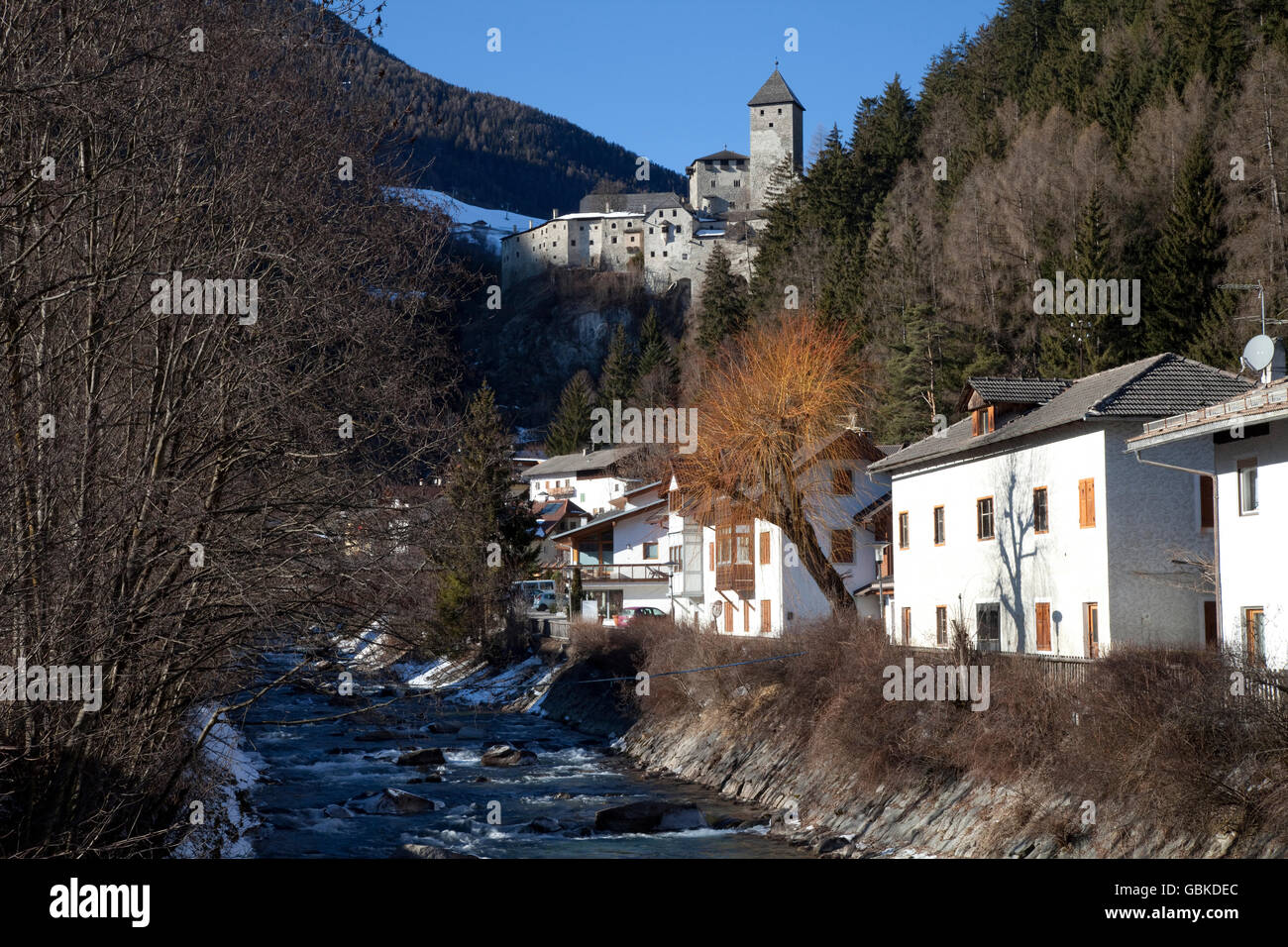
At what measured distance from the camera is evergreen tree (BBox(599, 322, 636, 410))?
343 ft

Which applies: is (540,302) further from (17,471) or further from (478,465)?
(17,471)

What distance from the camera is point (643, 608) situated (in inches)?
2329

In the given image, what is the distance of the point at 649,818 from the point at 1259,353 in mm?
15499

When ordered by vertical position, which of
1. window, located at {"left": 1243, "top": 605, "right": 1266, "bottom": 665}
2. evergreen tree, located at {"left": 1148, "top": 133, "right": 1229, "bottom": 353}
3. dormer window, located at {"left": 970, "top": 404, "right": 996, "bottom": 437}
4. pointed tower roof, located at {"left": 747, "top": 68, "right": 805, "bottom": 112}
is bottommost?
window, located at {"left": 1243, "top": 605, "right": 1266, "bottom": 665}

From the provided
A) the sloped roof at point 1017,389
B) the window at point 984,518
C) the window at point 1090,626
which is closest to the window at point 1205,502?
the window at point 1090,626

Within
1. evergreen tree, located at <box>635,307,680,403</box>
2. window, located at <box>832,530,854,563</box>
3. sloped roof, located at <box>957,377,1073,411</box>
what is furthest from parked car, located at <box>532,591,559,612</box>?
sloped roof, located at <box>957,377,1073,411</box>

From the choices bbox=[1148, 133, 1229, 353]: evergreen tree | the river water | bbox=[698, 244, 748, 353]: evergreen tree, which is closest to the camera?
the river water

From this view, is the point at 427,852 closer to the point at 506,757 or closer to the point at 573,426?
the point at 506,757

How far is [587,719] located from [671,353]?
63051mm

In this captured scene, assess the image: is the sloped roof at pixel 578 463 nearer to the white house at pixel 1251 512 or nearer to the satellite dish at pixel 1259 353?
the satellite dish at pixel 1259 353

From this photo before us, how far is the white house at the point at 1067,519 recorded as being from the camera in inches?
973

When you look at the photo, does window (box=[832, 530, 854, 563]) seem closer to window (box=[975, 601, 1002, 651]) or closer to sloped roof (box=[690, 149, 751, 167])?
window (box=[975, 601, 1002, 651])
